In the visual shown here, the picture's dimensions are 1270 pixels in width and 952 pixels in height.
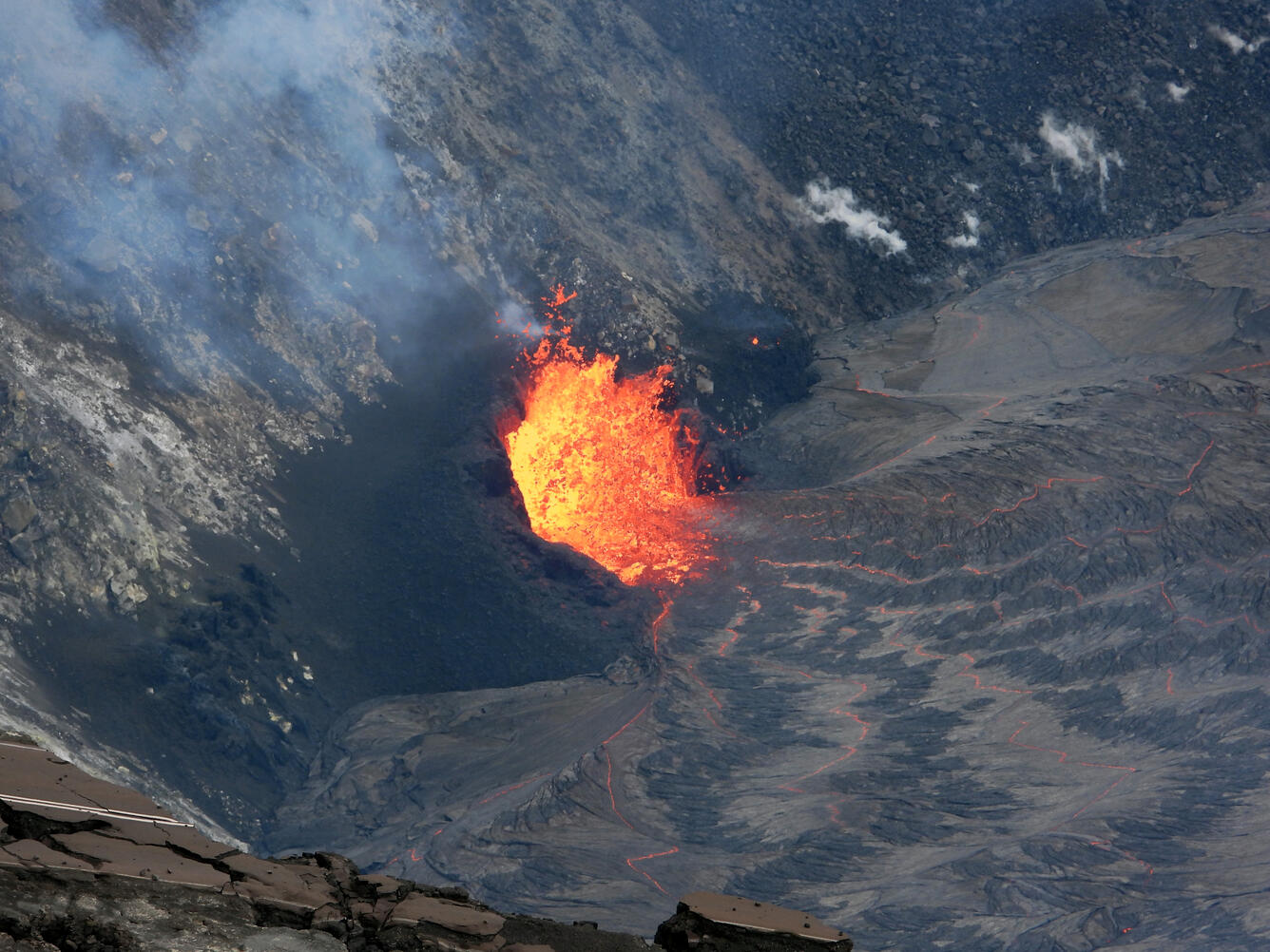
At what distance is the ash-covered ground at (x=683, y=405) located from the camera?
22.7 meters

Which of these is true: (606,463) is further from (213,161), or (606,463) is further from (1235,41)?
(1235,41)

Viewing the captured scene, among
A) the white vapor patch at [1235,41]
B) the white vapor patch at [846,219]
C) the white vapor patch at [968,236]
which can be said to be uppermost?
the white vapor patch at [1235,41]

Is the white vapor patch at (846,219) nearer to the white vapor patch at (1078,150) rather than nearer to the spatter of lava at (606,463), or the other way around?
the white vapor patch at (1078,150)

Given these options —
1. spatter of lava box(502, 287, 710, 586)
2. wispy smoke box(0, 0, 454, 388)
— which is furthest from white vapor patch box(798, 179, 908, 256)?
wispy smoke box(0, 0, 454, 388)

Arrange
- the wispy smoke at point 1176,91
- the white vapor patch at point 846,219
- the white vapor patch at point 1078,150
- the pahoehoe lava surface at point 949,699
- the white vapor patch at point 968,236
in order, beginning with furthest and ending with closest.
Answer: the wispy smoke at point 1176,91
the white vapor patch at point 1078,150
the white vapor patch at point 968,236
the white vapor patch at point 846,219
the pahoehoe lava surface at point 949,699

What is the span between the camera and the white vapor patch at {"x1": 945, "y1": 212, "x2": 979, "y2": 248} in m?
39.6

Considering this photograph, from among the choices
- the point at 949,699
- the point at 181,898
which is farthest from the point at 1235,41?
the point at 181,898

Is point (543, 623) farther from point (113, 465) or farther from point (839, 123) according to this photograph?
point (839, 123)

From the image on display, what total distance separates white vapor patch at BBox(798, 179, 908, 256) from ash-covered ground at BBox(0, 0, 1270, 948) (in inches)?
5.8

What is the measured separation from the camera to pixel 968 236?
39688 millimetres

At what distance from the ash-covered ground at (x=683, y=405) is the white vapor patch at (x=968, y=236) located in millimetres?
229

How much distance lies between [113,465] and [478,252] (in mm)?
10930

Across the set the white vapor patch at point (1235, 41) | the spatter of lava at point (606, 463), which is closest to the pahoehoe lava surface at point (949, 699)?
the spatter of lava at point (606, 463)

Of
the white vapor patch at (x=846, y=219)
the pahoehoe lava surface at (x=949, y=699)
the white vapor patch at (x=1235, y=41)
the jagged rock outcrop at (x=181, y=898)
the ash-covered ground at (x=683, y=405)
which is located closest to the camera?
the jagged rock outcrop at (x=181, y=898)
